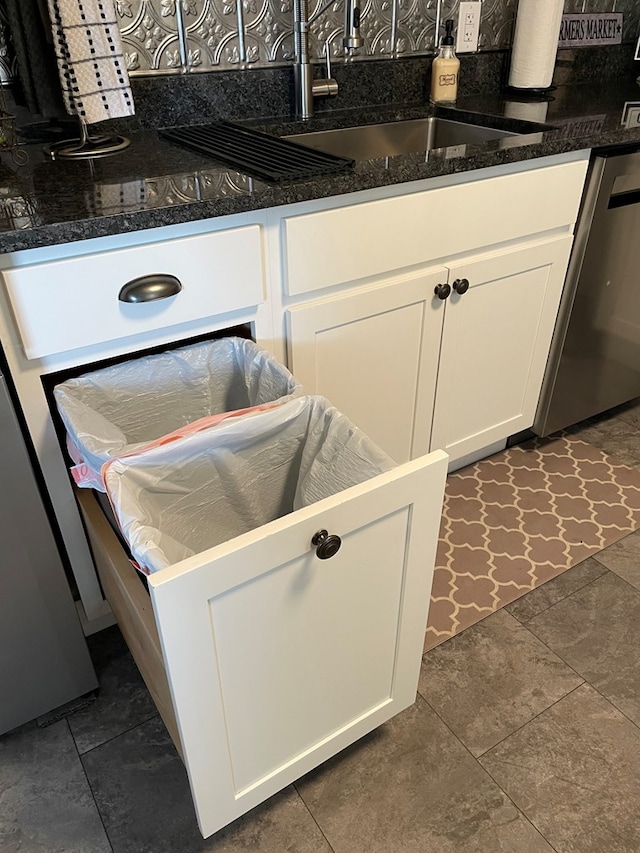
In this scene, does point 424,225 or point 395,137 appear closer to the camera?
point 424,225

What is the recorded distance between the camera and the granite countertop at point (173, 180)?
1016 millimetres

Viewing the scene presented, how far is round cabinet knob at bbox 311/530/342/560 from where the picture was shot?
82 centimetres

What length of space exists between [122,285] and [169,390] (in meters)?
0.22

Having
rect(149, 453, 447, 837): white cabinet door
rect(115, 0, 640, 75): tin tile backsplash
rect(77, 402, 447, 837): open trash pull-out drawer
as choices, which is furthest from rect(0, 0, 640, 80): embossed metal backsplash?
rect(149, 453, 447, 837): white cabinet door

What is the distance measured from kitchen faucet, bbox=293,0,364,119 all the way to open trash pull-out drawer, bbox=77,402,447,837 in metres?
1.15

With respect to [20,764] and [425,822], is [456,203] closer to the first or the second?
[425,822]

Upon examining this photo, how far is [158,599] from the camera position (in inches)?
28.4

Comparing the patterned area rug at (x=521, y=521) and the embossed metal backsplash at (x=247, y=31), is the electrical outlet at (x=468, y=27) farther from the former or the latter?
the patterned area rug at (x=521, y=521)

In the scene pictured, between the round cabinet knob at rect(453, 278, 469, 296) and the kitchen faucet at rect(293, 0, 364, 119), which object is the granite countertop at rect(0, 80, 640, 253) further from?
the round cabinet knob at rect(453, 278, 469, 296)

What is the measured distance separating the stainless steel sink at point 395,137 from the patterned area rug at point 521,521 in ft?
2.94

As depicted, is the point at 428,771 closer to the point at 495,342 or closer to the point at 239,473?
the point at 239,473

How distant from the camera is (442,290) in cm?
150

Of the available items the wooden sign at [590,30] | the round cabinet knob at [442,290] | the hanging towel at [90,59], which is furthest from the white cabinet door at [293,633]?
the wooden sign at [590,30]

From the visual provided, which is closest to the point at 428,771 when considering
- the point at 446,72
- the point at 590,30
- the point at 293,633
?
the point at 293,633
